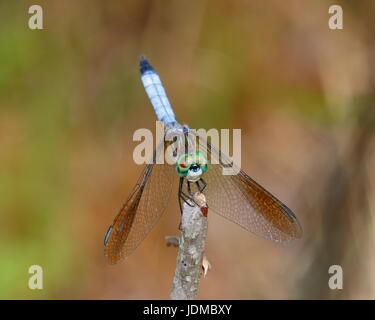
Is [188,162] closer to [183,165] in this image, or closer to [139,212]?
[183,165]

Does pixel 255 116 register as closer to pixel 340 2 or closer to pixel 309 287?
pixel 340 2

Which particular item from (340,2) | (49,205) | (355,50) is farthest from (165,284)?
(340,2)

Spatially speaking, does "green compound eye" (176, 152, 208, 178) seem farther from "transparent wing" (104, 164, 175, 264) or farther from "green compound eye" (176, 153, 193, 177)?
"transparent wing" (104, 164, 175, 264)

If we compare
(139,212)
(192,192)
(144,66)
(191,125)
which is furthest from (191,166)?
(191,125)

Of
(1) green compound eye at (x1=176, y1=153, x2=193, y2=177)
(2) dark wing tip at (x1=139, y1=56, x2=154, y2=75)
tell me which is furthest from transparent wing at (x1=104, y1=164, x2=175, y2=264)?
(2) dark wing tip at (x1=139, y1=56, x2=154, y2=75)

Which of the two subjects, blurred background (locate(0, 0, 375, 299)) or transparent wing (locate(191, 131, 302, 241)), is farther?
blurred background (locate(0, 0, 375, 299))

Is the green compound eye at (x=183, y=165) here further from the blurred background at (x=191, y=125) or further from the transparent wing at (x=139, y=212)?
the blurred background at (x=191, y=125)

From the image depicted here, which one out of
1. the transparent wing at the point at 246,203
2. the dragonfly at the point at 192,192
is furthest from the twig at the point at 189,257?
the transparent wing at the point at 246,203
